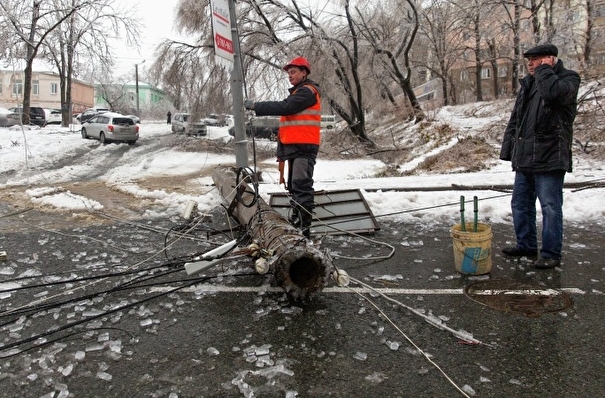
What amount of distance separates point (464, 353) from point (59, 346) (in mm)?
2644

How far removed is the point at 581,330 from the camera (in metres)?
3.23

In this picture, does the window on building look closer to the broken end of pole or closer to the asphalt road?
the asphalt road

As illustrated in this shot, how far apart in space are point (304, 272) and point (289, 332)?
0.57 m

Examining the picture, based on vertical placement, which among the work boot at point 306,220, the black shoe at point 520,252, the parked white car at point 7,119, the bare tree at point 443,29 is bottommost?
the black shoe at point 520,252

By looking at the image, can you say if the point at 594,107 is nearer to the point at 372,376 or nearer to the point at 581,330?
the point at 581,330

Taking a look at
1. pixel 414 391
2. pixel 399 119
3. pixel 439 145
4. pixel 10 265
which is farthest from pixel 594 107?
pixel 10 265

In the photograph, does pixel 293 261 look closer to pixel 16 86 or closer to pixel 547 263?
pixel 547 263

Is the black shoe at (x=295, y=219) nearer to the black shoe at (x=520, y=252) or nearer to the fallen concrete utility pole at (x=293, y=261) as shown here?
the fallen concrete utility pole at (x=293, y=261)

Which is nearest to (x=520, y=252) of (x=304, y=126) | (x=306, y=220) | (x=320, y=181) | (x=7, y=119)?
(x=306, y=220)

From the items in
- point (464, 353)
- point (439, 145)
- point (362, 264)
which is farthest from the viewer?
point (439, 145)

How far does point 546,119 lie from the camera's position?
14.6ft

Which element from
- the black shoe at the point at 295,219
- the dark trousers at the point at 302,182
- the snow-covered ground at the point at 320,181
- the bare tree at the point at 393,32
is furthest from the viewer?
the bare tree at the point at 393,32

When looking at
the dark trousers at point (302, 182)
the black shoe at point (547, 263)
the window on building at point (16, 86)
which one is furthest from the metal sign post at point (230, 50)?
the window on building at point (16, 86)

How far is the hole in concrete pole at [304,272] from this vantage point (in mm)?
3588
